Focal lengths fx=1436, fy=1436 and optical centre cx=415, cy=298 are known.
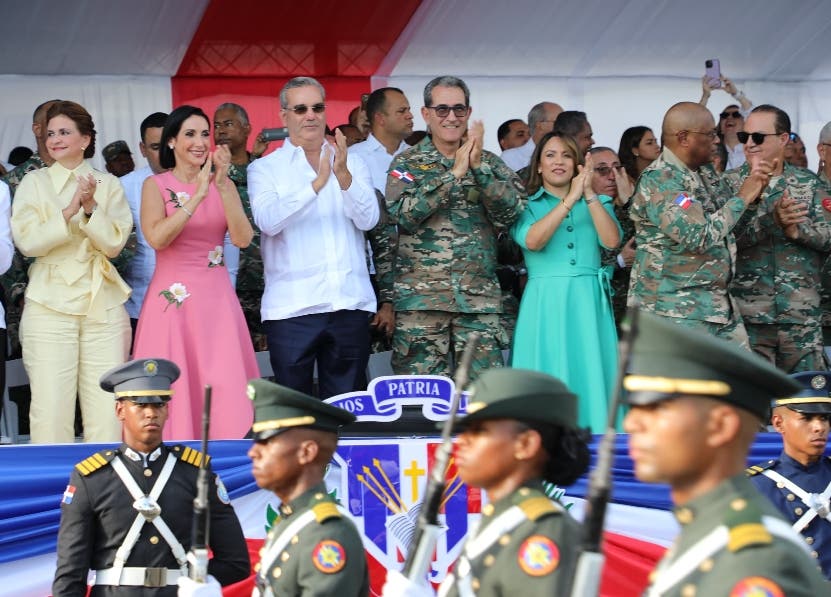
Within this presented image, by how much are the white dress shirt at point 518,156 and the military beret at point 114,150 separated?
2.35m

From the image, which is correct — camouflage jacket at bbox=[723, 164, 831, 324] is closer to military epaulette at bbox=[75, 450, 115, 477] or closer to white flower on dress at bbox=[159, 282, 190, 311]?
white flower on dress at bbox=[159, 282, 190, 311]

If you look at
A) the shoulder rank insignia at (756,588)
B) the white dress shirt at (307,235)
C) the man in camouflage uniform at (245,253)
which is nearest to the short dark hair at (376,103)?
the man in camouflage uniform at (245,253)

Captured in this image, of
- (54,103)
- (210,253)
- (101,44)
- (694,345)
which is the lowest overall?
(694,345)

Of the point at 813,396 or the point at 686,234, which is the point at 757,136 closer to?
the point at 686,234

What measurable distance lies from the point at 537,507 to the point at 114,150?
5.83 m

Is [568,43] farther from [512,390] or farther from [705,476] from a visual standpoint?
[705,476]

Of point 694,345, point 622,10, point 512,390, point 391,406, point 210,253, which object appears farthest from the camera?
point 622,10

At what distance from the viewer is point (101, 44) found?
8.59 metres

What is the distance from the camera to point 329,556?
377 cm

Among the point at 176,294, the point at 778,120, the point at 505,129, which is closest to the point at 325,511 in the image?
the point at 176,294

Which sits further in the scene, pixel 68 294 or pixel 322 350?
pixel 322 350

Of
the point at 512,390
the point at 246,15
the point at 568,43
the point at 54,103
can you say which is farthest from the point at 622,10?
the point at 512,390

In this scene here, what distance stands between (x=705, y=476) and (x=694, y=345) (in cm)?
25

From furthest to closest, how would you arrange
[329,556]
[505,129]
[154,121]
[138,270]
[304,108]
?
[505,129], [154,121], [138,270], [304,108], [329,556]
